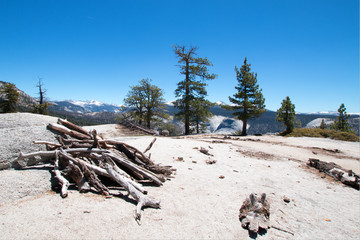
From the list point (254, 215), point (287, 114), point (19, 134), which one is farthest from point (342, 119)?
point (19, 134)

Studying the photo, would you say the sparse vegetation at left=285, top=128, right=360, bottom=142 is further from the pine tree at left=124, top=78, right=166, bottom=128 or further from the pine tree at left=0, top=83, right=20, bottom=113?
the pine tree at left=0, top=83, right=20, bottom=113

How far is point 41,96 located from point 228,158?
112ft

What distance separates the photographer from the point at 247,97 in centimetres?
2467

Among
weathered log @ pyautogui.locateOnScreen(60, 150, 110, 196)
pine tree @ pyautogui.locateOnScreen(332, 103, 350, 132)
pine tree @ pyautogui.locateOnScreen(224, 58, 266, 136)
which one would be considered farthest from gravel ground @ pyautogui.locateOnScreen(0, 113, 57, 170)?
pine tree @ pyautogui.locateOnScreen(332, 103, 350, 132)

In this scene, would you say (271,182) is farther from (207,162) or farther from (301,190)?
(207,162)

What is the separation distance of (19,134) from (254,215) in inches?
270

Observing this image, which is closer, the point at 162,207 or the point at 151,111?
the point at 162,207

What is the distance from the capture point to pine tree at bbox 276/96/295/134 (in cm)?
2565

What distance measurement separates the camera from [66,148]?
5129 millimetres

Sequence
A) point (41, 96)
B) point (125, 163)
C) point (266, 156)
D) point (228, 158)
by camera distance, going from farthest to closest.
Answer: point (41, 96) < point (266, 156) < point (228, 158) < point (125, 163)

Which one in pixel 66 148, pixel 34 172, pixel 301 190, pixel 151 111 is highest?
pixel 151 111

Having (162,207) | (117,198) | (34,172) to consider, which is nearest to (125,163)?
(117,198)

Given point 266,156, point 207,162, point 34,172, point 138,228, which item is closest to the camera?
point 138,228

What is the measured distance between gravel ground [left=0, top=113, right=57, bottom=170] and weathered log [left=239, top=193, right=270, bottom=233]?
19.3 feet
